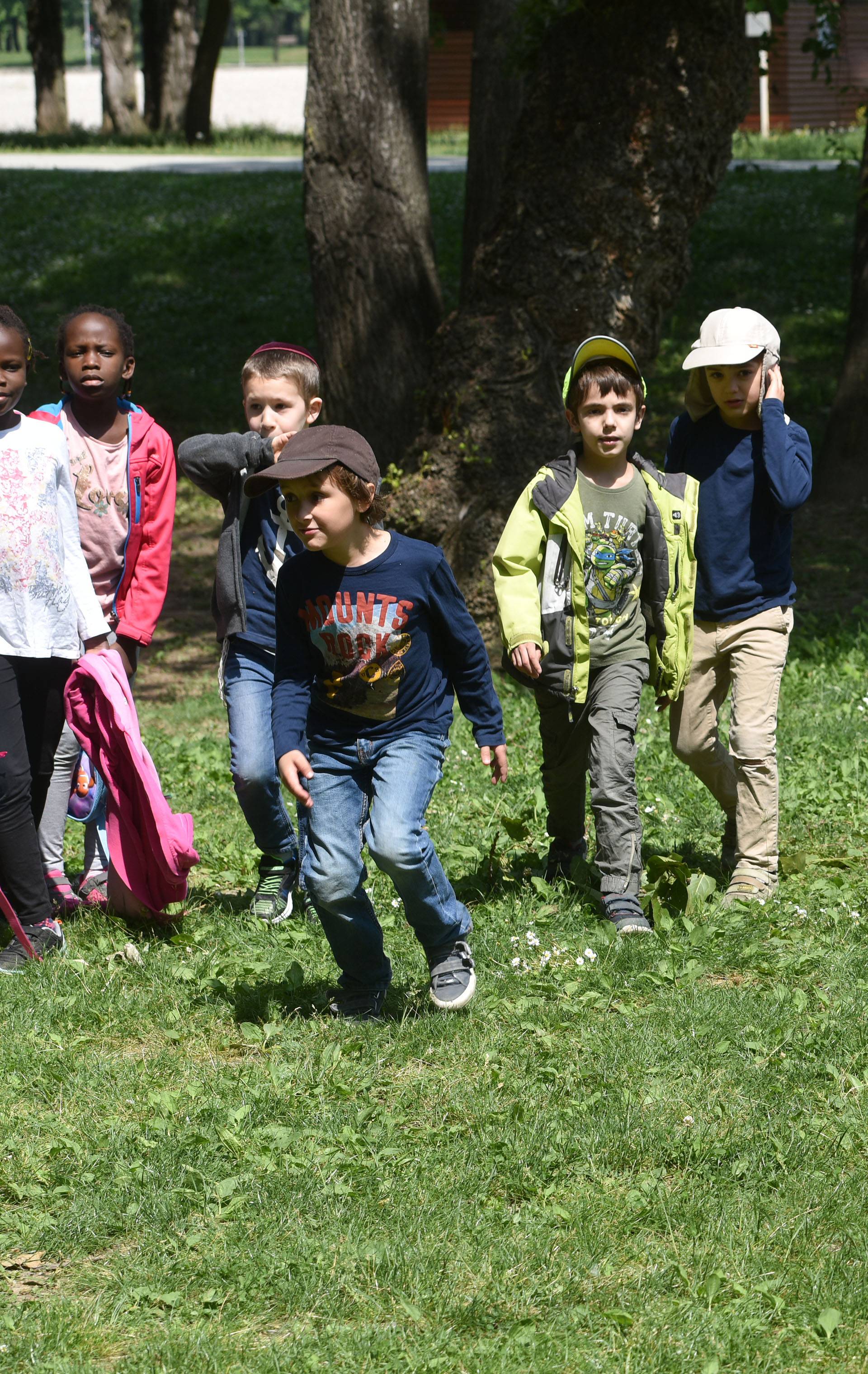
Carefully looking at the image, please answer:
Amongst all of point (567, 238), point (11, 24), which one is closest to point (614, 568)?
point (567, 238)

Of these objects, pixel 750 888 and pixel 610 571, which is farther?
pixel 750 888

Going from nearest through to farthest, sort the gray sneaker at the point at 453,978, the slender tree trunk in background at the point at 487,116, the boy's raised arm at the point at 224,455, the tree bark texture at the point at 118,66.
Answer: the gray sneaker at the point at 453,978, the boy's raised arm at the point at 224,455, the slender tree trunk in background at the point at 487,116, the tree bark texture at the point at 118,66

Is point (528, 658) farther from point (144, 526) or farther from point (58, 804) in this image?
point (58, 804)

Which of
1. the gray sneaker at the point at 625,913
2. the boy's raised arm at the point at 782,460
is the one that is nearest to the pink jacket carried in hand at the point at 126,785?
the gray sneaker at the point at 625,913

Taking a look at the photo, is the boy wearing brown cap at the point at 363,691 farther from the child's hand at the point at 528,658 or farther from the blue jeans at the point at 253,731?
the blue jeans at the point at 253,731

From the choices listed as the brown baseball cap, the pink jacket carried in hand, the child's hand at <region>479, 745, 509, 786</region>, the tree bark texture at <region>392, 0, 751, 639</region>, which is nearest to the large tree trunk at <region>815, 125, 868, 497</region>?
the tree bark texture at <region>392, 0, 751, 639</region>

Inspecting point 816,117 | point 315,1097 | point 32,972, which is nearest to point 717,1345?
point 315,1097

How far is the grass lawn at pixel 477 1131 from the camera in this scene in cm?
321

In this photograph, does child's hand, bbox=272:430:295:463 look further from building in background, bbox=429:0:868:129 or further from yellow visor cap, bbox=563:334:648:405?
building in background, bbox=429:0:868:129

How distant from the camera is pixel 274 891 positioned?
5.66m

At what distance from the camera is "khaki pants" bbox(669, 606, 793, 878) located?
5.43m

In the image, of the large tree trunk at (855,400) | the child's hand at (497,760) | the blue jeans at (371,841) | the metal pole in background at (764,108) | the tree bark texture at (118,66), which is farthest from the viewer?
the metal pole in background at (764,108)

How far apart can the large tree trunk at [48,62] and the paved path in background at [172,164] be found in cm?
614

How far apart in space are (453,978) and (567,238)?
18.7 ft
